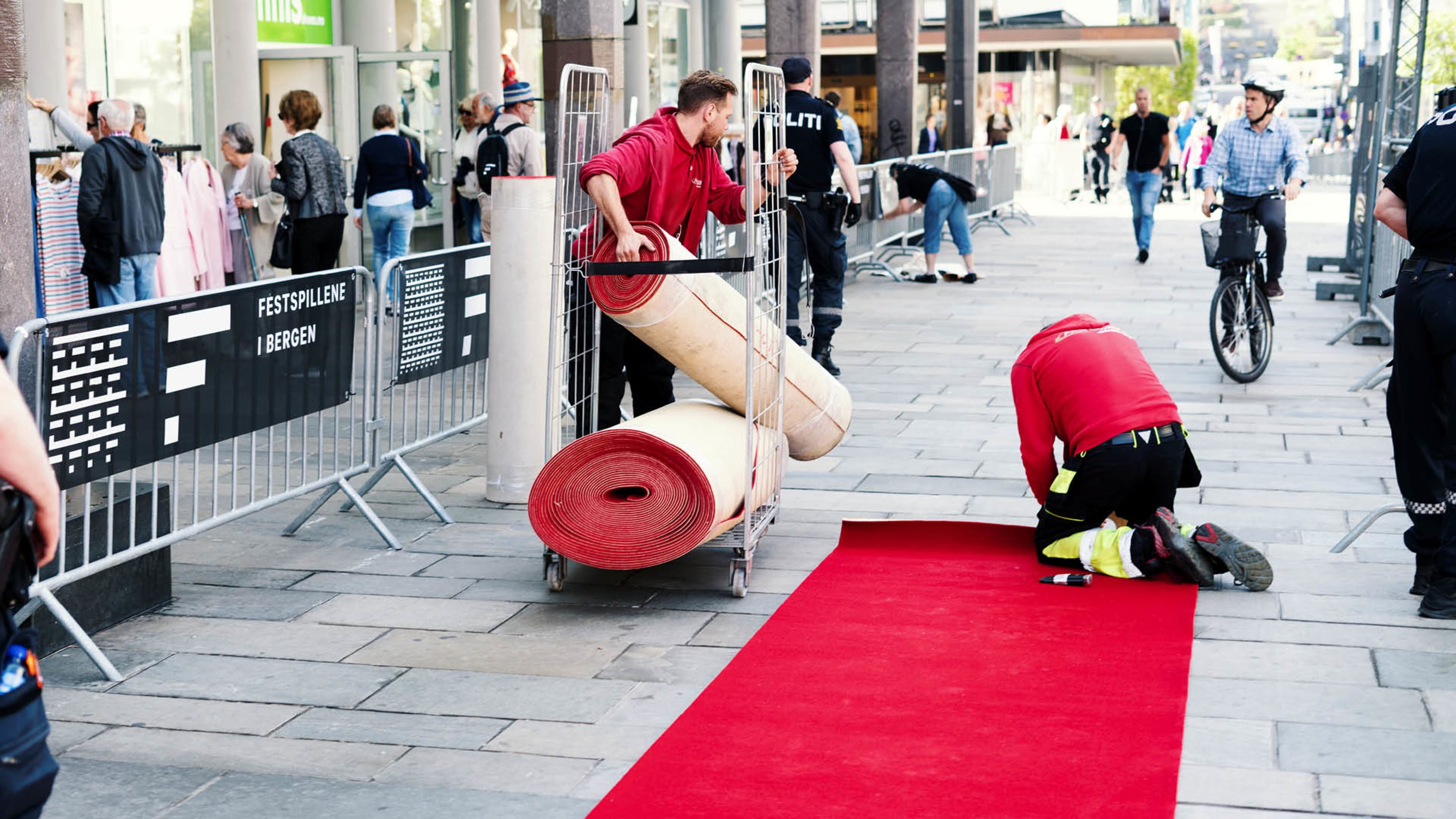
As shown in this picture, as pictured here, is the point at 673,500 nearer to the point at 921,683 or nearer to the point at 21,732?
the point at 921,683

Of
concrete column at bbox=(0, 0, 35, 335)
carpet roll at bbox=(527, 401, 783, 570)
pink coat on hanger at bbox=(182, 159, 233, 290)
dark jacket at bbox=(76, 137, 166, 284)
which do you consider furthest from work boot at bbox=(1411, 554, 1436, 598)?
pink coat on hanger at bbox=(182, 159, 233, 290)

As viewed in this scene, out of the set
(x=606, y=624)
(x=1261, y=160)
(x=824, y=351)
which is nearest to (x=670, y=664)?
(x=606, y=624)

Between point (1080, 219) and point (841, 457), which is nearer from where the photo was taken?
point (841, 457)

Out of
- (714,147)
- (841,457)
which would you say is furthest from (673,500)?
(841,457)

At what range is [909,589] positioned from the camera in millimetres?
5914

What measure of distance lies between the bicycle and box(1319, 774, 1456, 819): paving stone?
6525mm

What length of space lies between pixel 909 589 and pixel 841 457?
2.55 metres

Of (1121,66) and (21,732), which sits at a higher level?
(1121,66)

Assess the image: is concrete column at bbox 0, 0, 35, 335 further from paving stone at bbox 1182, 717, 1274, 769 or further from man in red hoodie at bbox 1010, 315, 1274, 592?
paving stone at bbox 1182, 717, 1274, 769

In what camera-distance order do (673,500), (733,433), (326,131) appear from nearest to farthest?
(673,500) → (733,433) → (326,131)

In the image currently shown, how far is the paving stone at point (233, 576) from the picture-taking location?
20.3 ft

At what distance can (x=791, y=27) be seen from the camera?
1875 cm

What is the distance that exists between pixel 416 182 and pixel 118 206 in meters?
4.05

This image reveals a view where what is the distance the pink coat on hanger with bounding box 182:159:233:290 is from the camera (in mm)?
11617
